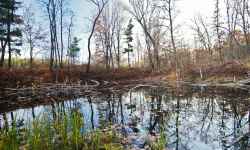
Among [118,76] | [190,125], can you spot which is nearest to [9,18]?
[118,76]

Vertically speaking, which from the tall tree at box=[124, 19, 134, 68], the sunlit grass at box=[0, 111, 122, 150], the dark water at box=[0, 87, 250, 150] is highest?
the tall tree at box=[124, 19, 134, 68]

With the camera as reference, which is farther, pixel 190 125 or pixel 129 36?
pixel 129 36

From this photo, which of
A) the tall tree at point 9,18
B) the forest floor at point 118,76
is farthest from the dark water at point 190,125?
the tall tree at point 9,18

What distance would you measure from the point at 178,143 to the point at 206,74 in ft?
71.1

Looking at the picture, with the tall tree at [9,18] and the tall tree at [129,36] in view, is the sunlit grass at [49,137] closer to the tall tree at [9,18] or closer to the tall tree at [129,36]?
the tall tree at [9,18]

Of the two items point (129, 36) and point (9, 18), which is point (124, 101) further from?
point (129, 36)

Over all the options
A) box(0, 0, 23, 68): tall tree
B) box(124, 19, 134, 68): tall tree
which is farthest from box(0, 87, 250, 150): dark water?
box(124, 19, 134, 68): tall tree

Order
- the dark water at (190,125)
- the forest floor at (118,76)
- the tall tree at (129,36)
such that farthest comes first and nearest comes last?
the tall tree at (129,36) → the forest floor at (118,76) → the dark water at (190,125)

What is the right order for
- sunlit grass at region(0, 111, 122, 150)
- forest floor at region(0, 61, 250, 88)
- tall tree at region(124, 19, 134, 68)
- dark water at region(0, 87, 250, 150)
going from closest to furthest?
sunlit grass at region(0, 111, 122, 150) → dark water at region(0, 87, 250, 150) → forest floor at region(0, 61, 250, 88) → tall tree at region(124, 19, 134, 68)

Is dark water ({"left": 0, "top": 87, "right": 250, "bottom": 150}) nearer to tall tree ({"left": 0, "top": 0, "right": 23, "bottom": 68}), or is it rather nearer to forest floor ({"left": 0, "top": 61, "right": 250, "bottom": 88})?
forest floor ({"left": 0, "top": 61, "right": 250, "bottom": 88})

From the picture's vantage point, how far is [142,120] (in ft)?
29.2

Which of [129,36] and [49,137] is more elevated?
[129,36]

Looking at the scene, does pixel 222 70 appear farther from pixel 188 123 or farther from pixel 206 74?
pixel 188 123

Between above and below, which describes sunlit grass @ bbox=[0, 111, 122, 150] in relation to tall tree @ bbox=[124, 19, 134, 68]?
below
